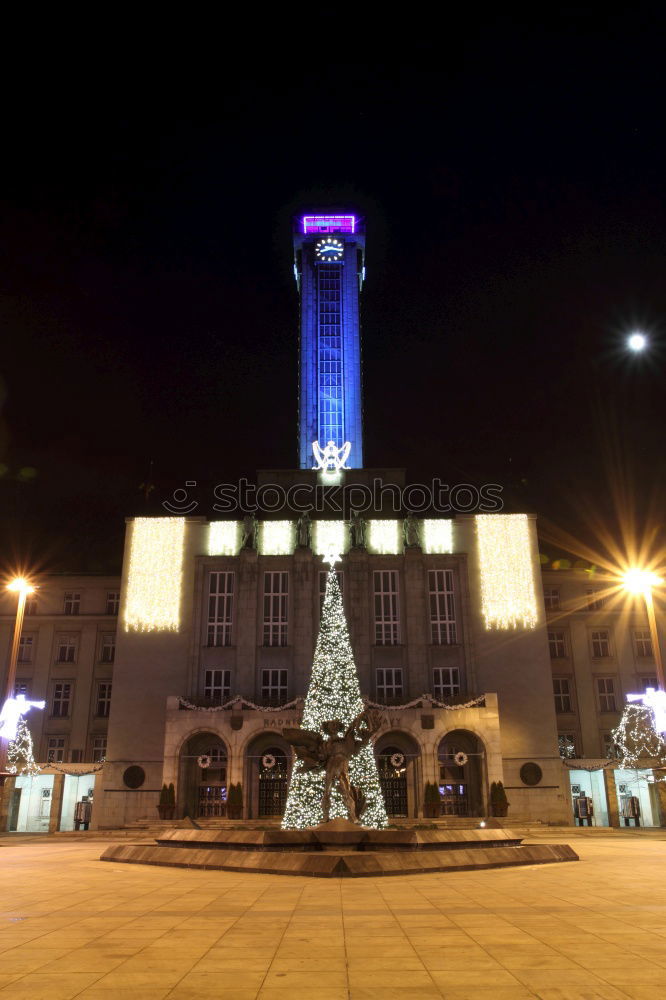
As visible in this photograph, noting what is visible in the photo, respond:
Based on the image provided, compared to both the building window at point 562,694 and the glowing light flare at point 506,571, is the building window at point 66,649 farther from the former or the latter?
the building window at point 562,694

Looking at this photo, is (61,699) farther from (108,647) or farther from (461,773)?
(461,773)

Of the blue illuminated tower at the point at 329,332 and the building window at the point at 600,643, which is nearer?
the building window at the point at 600,643

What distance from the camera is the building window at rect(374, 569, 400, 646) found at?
46.0 meters

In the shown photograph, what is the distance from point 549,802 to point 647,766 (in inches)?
240

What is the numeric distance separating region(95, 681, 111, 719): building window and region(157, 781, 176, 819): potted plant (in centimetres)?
1126

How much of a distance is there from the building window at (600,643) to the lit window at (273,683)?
2084cm

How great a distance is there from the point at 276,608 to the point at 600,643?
21758mm

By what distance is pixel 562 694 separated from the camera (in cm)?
5081

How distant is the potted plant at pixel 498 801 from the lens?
39.9 m

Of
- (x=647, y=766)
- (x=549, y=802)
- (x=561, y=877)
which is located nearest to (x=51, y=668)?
(x=549, y=802)

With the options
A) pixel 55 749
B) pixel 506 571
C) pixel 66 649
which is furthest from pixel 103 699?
pixel 506 571

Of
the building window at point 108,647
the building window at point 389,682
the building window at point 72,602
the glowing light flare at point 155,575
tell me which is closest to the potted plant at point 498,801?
the building window at point 389,682

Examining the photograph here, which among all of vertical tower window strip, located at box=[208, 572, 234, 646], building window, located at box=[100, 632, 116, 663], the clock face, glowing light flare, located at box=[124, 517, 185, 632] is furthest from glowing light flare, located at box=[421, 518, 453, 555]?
the clock face

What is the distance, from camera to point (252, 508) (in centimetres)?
5072
